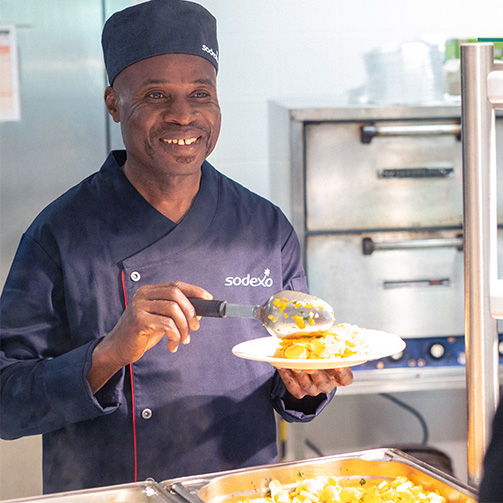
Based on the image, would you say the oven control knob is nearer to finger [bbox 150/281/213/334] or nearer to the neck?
the neck

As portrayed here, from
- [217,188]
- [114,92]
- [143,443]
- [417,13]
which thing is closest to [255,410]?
[143,443]

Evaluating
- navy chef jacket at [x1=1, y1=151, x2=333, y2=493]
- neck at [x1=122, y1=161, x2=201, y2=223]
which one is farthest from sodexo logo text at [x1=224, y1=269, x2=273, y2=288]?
neck at [x1=122, y1=161, x2=201, y2=223]

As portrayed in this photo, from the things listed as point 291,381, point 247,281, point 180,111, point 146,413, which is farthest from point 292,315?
point 180,111

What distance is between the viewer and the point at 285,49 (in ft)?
8.95

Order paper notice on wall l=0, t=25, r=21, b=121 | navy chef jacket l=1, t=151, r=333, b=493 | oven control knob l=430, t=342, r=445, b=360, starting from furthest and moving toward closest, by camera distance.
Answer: oven control knob l=430, t=342, r=445, b=360, paper notice on wall l=0, t=25, r=21, b=121, navy chef jacket l=1, t=151, r=333, b=493

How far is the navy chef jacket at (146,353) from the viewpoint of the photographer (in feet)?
4.95

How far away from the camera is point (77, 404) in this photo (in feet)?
4.57

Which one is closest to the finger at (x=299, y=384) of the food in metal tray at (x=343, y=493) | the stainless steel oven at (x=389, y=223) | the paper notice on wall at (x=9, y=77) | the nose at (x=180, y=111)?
the food in metal tray at (x=343, y=493)

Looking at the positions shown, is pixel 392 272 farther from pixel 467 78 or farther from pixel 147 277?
pixel 467 78

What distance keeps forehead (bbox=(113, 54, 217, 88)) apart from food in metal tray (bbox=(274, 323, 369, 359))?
0.61 meters

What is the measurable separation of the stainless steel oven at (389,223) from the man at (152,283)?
0.95 meters

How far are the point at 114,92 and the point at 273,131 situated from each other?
1.08 meters

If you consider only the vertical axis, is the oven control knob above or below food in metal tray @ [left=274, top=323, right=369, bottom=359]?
below

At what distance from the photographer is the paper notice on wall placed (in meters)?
2.44
